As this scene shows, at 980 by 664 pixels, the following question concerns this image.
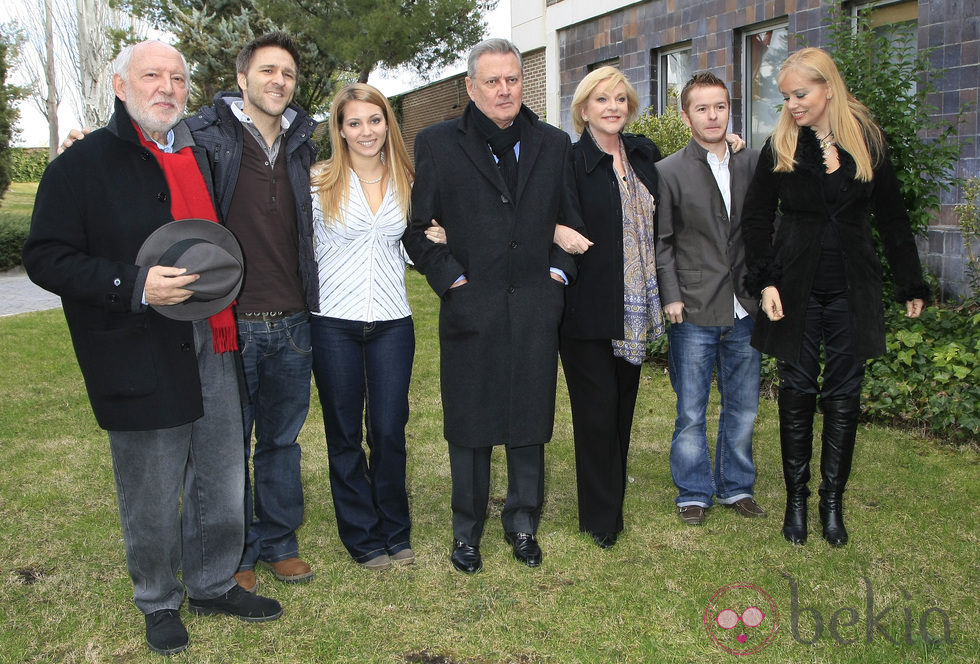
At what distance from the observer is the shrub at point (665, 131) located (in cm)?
934

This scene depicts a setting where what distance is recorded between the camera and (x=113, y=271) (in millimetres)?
2967

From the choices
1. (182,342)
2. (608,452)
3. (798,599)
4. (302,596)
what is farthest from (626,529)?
(182,342)

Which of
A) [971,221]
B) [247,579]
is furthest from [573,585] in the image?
[971,221]

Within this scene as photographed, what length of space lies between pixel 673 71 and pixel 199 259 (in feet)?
35.4

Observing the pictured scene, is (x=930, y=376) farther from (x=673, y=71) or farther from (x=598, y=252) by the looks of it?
(x=673, y=71)

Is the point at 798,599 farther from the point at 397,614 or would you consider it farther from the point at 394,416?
the point at 394,416

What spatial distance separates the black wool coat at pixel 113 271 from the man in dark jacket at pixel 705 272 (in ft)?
7.83

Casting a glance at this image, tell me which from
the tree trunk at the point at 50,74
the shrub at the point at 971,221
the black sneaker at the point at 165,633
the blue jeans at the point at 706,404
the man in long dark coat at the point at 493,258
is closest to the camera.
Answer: the black sneaker at the point at 165,633

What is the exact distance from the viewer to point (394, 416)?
4.09m

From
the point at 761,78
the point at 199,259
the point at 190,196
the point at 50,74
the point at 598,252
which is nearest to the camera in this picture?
the point at 199,259

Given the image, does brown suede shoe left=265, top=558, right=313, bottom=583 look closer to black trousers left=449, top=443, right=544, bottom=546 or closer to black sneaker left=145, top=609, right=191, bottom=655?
black sneaker left=145, top=609, right=191, bottom=655

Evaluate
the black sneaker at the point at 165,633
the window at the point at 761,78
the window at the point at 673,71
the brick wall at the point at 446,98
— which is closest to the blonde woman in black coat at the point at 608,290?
the black sneaker at the point at 165,633

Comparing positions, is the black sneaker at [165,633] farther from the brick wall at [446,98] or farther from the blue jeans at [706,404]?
the brick wall at [446,98]

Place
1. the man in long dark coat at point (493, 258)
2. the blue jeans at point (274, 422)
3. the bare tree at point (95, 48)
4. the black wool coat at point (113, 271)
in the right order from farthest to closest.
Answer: the bare tree at point (95, 48) → the man in long dark coat at point (493, 258) → the blue jeans at point (274, 422) → the black wool coat at point (113, 271)
